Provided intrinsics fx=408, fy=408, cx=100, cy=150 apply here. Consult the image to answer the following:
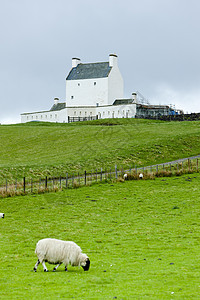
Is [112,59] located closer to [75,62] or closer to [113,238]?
[75,62]

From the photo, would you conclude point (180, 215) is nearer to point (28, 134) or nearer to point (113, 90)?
point (28, 134)

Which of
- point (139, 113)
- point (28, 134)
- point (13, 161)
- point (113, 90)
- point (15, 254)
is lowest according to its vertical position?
point (15, 254)

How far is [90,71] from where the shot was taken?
122312mm

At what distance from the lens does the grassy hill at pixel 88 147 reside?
4647cm

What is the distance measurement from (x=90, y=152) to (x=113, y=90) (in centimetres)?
6611

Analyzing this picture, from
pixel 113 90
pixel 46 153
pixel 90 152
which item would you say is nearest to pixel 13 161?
pixel 46 153

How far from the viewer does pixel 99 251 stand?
1781cm

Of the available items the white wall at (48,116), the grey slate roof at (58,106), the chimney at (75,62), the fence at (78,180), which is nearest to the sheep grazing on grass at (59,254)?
the fence at (78,180)

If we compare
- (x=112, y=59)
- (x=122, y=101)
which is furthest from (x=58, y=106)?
(x=122, y=101)

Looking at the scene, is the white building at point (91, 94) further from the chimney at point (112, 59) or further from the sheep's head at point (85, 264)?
the sheep's head at point (85, 264)

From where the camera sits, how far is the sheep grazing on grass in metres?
14.1

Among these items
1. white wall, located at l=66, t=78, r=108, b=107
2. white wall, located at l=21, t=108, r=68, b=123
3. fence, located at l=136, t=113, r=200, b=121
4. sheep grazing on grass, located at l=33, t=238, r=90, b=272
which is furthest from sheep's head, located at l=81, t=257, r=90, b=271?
white wall, located at l=66, t=78, r=108, b=107

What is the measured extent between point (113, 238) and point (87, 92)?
335 feet

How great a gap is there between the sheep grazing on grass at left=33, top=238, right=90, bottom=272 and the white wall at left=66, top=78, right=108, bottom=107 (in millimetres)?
103633
